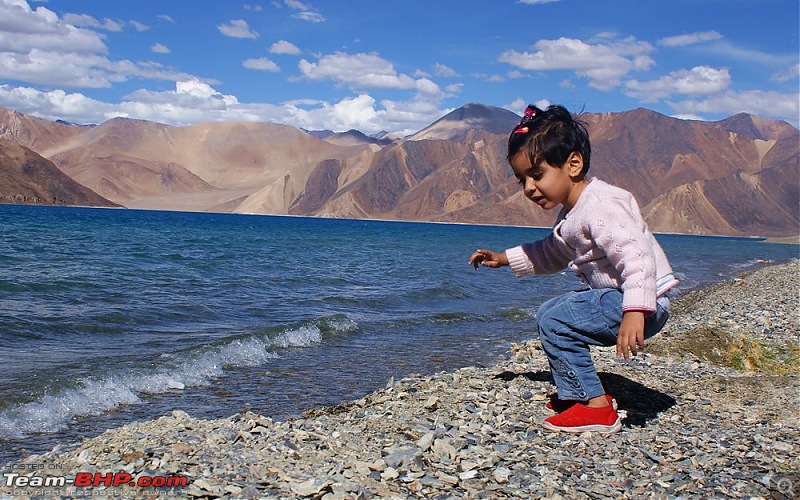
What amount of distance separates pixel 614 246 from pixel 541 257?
79 cm

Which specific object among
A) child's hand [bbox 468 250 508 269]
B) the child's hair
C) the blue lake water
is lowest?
the blue lake water

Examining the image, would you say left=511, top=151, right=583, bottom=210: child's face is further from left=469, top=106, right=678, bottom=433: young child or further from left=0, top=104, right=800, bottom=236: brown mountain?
left=0, top=104, right=800, bottom=236: brown mountain

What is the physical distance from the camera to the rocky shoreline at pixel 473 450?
358 centimetres

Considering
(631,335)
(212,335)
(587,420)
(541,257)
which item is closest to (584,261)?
(541,257)

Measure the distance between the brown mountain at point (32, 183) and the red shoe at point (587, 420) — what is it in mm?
150172

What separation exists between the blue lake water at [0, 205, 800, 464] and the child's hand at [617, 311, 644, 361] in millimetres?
4047

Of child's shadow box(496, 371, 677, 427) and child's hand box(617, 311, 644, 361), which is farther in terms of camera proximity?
child's shadow box(496, 371, 677, 427)

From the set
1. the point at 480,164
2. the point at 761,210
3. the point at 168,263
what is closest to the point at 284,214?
the point at 480,164

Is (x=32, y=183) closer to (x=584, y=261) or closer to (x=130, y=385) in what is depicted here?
(x=130, y=385)

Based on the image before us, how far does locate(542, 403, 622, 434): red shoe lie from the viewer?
4.48 metres

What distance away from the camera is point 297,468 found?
383 centimetres

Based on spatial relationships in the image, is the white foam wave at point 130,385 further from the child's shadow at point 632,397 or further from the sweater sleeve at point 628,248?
the sweater sleeve at point 628,248

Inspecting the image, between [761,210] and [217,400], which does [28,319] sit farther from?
[761,210]

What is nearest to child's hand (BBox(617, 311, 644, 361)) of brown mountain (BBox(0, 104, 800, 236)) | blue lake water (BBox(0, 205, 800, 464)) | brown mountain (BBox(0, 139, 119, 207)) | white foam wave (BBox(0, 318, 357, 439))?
blue lake water (BBox(0, 205, 800, 464))
